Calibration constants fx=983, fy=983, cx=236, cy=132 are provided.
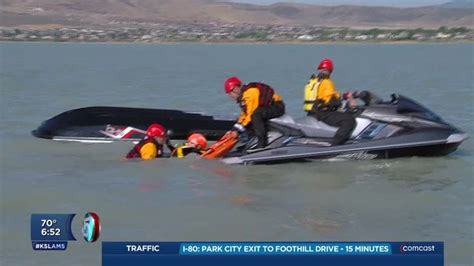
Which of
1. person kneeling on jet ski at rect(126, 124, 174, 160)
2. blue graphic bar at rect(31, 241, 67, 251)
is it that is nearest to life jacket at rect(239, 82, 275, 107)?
person kneeling on jet ski at rect(126, 124, 174, 160)

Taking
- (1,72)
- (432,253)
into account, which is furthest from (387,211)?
(1,72)

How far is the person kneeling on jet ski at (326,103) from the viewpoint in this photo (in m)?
11.2

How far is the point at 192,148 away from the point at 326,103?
1698 mm

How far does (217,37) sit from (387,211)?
288 feet

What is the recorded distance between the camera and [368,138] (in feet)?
37.0

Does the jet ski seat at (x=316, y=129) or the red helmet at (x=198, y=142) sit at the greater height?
the jet ski seat at (x=316, y=129)

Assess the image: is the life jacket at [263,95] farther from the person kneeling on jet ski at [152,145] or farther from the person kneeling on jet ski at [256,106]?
the person kneeling on jet ski at [152,145]

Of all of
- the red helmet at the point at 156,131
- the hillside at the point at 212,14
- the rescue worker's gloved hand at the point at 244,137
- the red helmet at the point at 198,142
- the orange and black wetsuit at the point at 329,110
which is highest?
the hillside at the point at 212,14

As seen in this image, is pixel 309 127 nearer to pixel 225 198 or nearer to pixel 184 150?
pixel 184 150

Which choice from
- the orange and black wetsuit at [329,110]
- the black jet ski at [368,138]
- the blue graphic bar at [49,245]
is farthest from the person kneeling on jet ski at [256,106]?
the blue graphic bar at [49,245]

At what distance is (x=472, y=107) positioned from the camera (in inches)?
710

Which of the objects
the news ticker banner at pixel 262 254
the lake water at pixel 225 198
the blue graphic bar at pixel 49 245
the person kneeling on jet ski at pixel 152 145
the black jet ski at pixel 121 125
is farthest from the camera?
the black jet ski at pixel 121 125

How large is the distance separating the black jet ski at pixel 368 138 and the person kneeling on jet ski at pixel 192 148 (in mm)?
591

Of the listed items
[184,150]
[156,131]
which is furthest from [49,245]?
[184,150]
